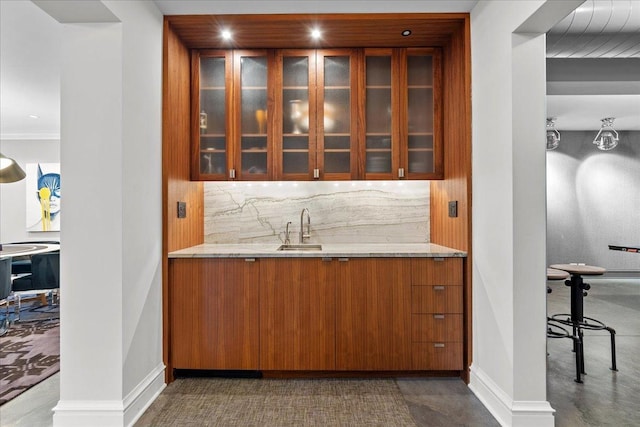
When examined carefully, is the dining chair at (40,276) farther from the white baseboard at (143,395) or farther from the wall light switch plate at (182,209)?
the white baseboard at (143,395)

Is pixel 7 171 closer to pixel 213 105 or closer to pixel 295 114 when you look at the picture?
pixel 213 105

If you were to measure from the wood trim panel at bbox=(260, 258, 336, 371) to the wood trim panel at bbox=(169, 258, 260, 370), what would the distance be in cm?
9

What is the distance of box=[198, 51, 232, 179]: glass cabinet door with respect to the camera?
9.71 feet

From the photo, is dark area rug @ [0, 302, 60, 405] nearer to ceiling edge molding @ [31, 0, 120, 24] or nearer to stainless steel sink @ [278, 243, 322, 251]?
stainless steel sink @ [278, 243, 322, 251]

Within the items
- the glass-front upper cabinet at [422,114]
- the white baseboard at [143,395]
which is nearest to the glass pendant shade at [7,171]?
the white baseboard at [143,395]

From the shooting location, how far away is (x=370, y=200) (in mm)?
3346

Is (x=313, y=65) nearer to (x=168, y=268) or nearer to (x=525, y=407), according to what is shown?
(x=168, y=268)

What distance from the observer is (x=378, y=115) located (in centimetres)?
297

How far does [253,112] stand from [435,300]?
2.11 metres

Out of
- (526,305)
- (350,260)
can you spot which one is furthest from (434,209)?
(526,305)

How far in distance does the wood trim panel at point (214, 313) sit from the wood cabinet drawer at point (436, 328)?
1175 mm

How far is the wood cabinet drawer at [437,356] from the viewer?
8.35 ft

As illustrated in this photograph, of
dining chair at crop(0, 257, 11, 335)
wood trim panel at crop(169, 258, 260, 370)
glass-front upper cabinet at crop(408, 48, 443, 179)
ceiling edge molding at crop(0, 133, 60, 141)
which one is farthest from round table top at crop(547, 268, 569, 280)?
ceiling edge molding at crop(0, 133, 60, 141)

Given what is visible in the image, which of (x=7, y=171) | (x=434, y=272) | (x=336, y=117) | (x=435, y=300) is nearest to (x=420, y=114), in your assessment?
(x=336, y=117)
